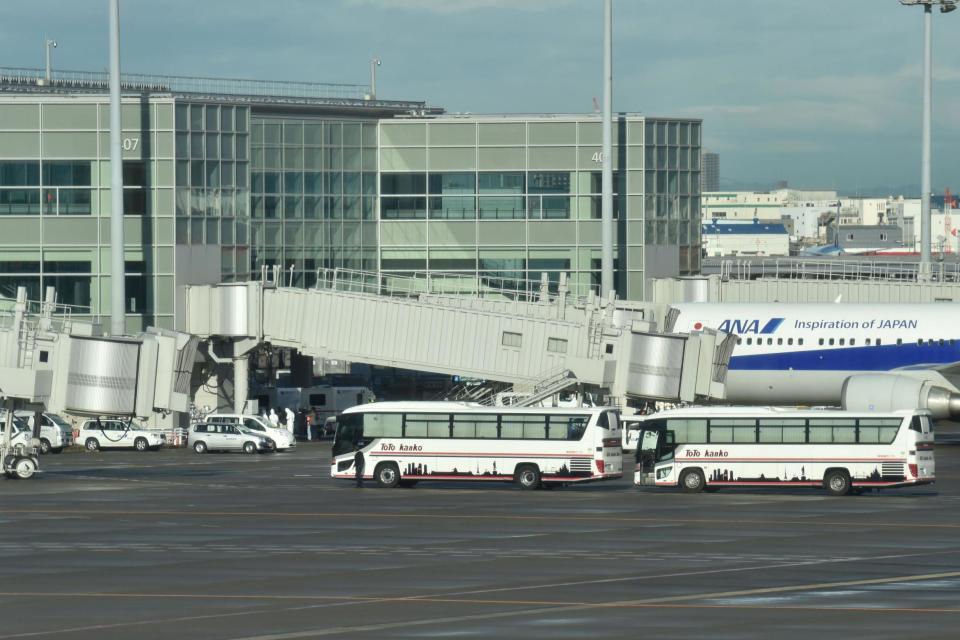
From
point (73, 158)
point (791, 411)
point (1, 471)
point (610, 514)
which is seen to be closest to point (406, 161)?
point (73, 158)

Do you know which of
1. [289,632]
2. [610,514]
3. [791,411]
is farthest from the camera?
[791,411]

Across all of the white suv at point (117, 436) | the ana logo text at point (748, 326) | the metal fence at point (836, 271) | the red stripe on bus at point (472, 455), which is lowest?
the white suv at point (117, 436)

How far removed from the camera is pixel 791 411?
170 ft

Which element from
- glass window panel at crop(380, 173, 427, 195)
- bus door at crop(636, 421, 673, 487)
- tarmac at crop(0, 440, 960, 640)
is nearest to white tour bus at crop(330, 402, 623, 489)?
bus door at crop(636, 421, 673, 487)

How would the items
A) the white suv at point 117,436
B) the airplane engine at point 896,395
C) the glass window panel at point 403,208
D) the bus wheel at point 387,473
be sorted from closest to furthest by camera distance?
the bus wheel at point 387,473 → the airplane engine at point 896,395 → the white suv at point 117,436 → the glass window panel at point 403,208

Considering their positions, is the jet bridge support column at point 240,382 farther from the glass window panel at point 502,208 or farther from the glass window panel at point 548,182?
the glass window panel at point 548,182

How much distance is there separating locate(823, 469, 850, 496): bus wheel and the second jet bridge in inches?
624

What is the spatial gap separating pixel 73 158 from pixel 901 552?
63.3m

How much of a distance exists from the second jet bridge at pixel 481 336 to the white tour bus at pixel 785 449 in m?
13.7

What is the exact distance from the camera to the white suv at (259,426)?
7901 cm

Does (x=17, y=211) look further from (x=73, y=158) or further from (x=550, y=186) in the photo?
(x=550, y=186)

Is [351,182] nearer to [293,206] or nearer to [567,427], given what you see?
[293,206]

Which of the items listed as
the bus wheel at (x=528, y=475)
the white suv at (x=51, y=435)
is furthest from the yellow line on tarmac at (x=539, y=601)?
the white suv at (x=51, y=435)

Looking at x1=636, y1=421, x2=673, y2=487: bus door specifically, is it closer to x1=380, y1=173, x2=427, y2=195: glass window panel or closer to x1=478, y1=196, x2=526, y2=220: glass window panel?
x1=478, y1=196, x2=526, y2=220: glass window panel
